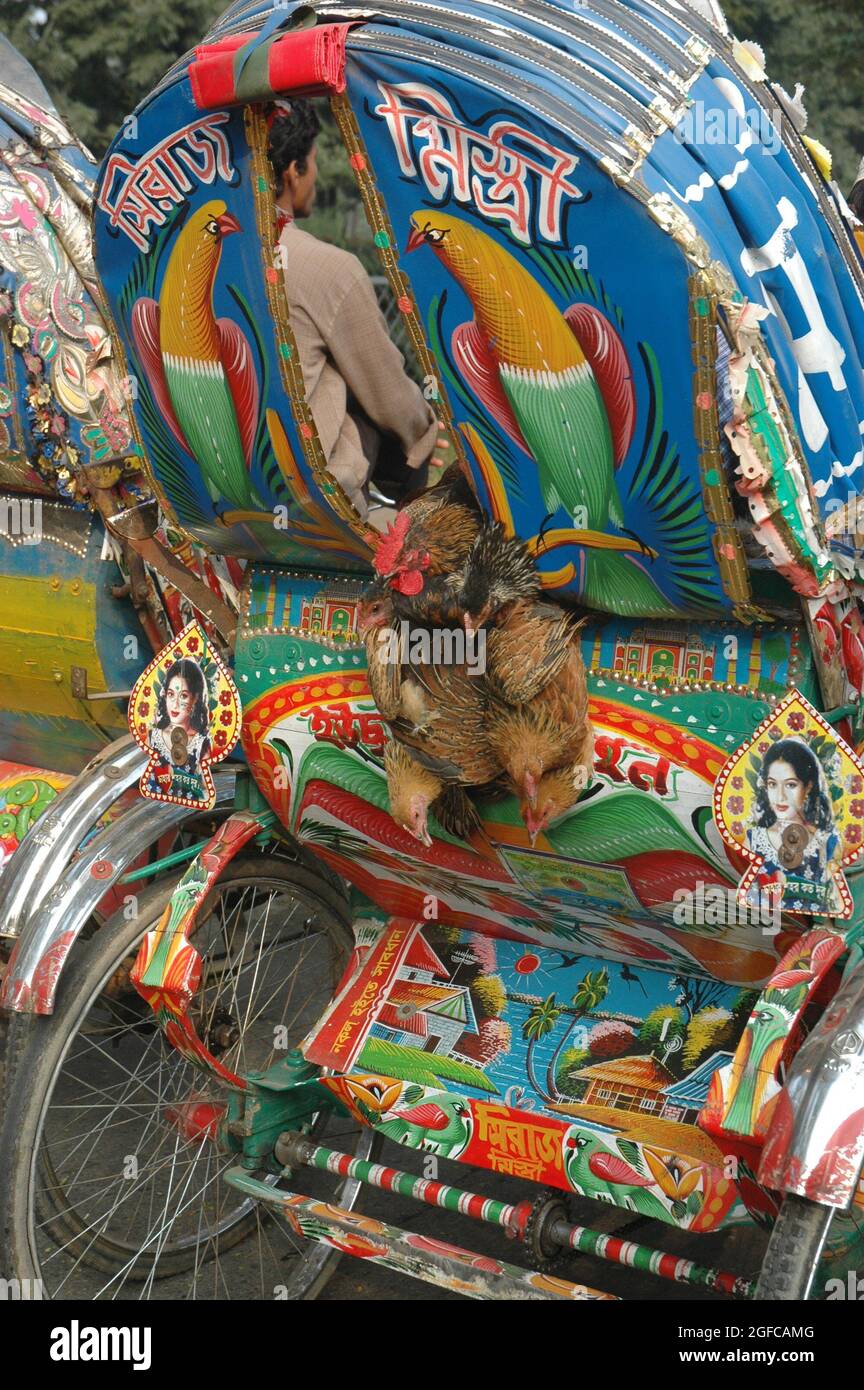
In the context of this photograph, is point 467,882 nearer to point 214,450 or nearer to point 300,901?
point 300,901

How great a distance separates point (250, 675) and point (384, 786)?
373 mm

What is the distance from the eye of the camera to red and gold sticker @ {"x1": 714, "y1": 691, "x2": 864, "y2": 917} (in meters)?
2.50

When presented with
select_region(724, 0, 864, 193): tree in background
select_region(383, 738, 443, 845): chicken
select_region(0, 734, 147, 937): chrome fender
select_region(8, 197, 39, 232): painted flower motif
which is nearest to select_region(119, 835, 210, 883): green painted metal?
select_region(0, 734, 147, 937): chrome fender

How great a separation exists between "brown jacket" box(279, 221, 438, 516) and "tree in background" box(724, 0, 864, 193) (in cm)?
711

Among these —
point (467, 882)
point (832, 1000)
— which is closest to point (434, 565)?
point (467, 882)

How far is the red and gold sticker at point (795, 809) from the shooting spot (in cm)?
250

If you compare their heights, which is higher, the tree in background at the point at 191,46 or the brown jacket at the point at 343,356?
the tree in background at the point at 191,46

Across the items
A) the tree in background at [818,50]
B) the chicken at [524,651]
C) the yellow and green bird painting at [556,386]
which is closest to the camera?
the yellow and green bird painting at [556,386]

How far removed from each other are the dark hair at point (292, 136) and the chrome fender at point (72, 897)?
1290mm

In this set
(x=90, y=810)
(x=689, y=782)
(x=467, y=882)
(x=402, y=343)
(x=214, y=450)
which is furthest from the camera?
(x=402, y=343)

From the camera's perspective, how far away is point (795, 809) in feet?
8.32

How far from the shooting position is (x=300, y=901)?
364cm

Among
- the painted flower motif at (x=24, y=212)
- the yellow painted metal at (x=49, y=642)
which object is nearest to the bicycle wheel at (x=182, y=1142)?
the yellow painted metal at (x=49, y=642)

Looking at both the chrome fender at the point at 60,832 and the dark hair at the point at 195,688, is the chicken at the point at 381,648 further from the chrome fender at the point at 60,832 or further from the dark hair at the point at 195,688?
the chrome fender at the point at 60,832
